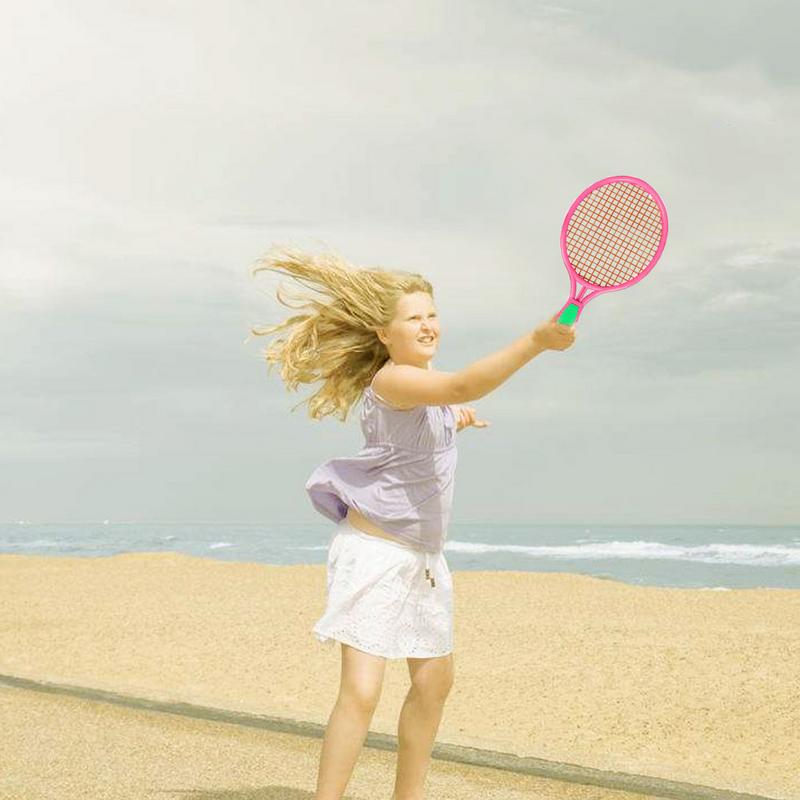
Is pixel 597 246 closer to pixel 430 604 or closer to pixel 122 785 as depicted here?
pixel 430 604

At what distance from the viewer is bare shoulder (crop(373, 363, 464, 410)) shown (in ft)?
9.36

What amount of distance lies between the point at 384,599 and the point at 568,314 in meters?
1.00

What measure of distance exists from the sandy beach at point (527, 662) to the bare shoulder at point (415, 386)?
1.66 m

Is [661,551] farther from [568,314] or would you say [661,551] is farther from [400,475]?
[568,314]

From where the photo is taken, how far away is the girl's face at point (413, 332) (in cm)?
320

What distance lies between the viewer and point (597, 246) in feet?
9.30

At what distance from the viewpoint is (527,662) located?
6.96 meters

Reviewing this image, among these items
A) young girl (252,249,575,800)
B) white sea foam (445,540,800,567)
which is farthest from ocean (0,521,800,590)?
young girl (252,249,575,800)

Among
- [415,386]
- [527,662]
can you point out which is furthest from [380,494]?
[527,662]

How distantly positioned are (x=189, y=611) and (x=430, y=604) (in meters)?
6.90

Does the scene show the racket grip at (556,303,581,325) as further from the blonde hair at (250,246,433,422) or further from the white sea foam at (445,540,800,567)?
the white sea foam at (445,540,800,567)

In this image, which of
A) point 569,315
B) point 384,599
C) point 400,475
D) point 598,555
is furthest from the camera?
point 598,555

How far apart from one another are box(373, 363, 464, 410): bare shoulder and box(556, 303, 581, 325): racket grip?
1.13 feet

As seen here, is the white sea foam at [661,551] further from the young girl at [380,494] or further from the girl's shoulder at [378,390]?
the girl's shoulder at [378,390]
